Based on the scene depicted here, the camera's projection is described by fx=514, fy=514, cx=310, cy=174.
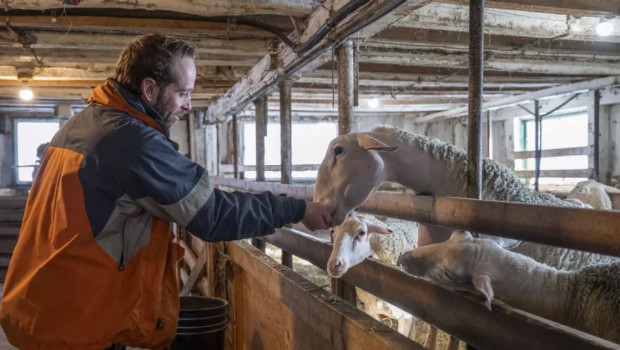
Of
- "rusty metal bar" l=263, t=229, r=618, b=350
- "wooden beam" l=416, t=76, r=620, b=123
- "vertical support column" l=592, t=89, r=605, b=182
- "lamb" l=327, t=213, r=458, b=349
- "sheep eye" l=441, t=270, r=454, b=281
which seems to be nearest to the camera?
"rusty metal bar" l=263, t=229, r=618, b=350

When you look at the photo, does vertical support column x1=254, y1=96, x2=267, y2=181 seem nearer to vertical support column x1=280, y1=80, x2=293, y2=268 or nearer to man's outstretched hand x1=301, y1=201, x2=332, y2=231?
vertical support column x1=280, y1=80, x2=293, y2=268

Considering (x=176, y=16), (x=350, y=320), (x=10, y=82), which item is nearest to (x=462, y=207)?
(x=350, y=320)

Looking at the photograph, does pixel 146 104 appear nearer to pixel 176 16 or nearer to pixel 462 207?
pixel 462 207

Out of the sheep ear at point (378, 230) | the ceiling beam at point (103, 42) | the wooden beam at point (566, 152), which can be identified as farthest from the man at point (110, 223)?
the wooden beam at point (566, 152)

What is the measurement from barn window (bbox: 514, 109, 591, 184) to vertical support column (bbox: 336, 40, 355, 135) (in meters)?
6.92

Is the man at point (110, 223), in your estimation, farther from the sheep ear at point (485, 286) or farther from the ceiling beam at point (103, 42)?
the ceiling beam at point (103, 42)

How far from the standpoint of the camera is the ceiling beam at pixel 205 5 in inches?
134

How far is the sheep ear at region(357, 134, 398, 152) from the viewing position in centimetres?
287

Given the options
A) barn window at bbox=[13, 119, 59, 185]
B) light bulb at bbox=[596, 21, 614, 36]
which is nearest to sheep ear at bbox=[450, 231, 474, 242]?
Answer: light bulb at bbox=[596, 21, 614, 36]

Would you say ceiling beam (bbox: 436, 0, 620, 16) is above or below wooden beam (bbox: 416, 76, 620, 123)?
above

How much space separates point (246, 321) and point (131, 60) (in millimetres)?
2216

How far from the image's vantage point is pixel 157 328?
6.63 feet

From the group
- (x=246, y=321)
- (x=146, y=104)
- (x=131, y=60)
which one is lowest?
(x=246, y=321)

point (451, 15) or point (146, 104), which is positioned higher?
point (451, 15)
